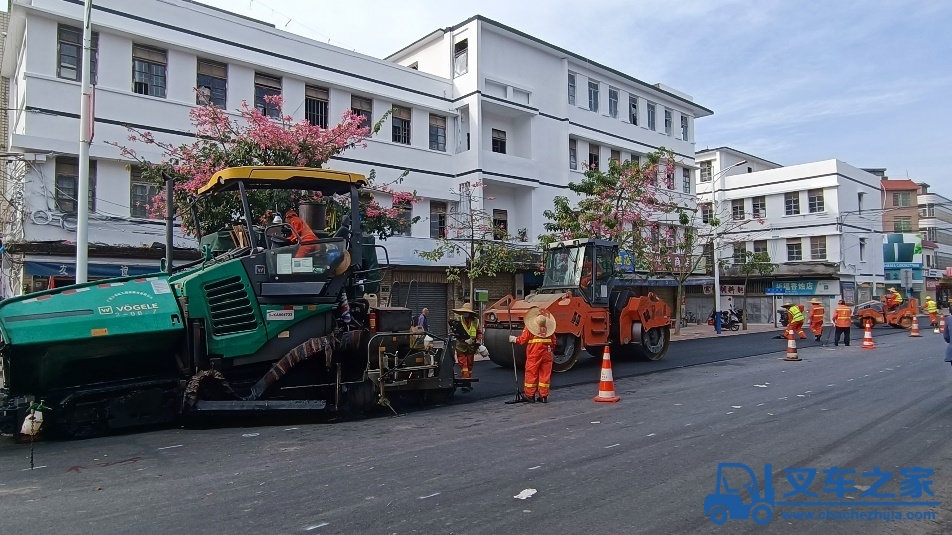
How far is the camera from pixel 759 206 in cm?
4431

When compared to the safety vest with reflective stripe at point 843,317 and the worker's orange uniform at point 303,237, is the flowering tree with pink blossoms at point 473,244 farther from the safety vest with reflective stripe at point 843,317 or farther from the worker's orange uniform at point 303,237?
the worker's orange uniform at point 303,237

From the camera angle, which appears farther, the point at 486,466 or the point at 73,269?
the point at 73,269

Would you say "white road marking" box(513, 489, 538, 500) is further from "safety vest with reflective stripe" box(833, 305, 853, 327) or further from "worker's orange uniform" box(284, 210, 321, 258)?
"safety vest with reflective stripe" box(833, 305, 853, 327)

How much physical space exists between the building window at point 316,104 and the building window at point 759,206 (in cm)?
3302

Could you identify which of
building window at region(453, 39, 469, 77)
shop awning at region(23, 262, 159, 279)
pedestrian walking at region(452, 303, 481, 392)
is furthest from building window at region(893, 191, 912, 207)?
shop awning at region(23, 262, 159, 279)

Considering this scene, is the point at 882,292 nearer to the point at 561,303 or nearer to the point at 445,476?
the point at 561,303

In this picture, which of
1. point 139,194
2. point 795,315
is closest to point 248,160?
point 139,194

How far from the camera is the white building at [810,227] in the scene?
133 ft

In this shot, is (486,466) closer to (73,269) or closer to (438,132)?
(73,269)

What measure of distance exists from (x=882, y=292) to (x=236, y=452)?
50.1 meters

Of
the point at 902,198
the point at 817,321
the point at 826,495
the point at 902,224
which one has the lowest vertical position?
the point at 826,495

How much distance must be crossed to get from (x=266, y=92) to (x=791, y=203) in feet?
116

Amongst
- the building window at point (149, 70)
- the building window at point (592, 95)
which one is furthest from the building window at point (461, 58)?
the building window at point (149, 70)

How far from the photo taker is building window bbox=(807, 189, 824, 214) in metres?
41.4
